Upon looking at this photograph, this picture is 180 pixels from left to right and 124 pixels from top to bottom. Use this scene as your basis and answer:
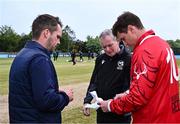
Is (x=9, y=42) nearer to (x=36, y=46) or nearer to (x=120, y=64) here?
(x=120, y=64)

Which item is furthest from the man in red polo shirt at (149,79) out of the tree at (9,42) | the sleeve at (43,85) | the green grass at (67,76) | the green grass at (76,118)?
the tree at (9,42)

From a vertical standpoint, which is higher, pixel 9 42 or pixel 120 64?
pixel 120 64

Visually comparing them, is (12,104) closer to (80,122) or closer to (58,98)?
(58,98)

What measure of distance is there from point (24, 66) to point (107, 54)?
2.11 metres

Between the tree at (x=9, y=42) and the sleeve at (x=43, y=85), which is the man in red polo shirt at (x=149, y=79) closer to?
the sleeve at (x=43, y=85)

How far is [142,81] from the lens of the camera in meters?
4.31

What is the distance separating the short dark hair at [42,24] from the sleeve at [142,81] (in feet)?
3.37

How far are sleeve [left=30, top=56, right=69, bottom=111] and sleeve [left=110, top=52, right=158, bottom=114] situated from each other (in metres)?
0.80

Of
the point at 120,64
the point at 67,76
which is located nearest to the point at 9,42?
the point at 67,76

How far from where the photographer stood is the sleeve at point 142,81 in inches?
169

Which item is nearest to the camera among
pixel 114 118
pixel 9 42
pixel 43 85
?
pixel 43 85

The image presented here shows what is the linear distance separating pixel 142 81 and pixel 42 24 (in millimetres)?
1288

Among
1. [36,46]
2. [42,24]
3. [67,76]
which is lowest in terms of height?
[67,76]

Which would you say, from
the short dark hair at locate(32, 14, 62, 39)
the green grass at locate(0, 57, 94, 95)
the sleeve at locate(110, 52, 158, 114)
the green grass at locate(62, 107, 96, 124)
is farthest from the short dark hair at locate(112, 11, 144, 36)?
the green grass at locate(0, 57, 94, 95)
